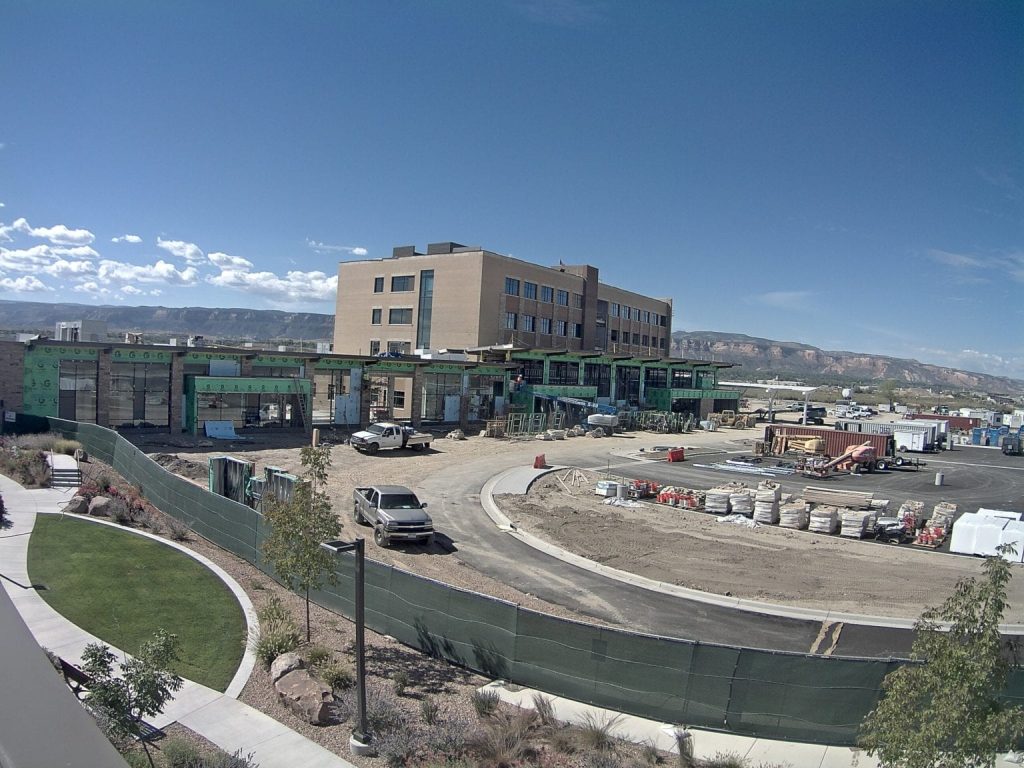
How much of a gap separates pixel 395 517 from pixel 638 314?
86817 millimetres

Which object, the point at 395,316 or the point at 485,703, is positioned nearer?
the point at 485,703

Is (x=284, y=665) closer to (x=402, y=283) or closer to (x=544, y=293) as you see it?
(x=402, y=283)

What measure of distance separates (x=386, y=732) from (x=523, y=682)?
10.3 ft

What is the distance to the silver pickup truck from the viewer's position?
22.9 m

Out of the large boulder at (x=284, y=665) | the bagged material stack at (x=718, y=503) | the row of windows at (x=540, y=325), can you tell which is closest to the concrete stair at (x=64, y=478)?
the large boulder at (x=284, y=665)

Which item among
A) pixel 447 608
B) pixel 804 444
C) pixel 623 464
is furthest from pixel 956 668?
pixel 804 444

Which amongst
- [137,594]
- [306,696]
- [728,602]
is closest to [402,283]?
[728,602]

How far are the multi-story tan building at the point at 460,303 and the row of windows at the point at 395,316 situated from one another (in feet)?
0.36

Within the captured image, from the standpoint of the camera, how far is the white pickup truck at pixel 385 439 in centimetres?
4294

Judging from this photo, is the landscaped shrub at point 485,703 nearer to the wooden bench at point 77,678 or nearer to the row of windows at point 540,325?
the wooden bench at point 77,678

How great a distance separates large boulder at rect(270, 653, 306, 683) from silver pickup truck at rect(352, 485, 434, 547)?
987cm

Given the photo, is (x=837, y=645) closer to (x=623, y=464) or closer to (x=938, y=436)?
(x=623, y=464)

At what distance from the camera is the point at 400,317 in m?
77.9

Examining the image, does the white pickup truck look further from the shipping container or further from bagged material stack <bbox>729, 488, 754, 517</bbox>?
the shipping container
